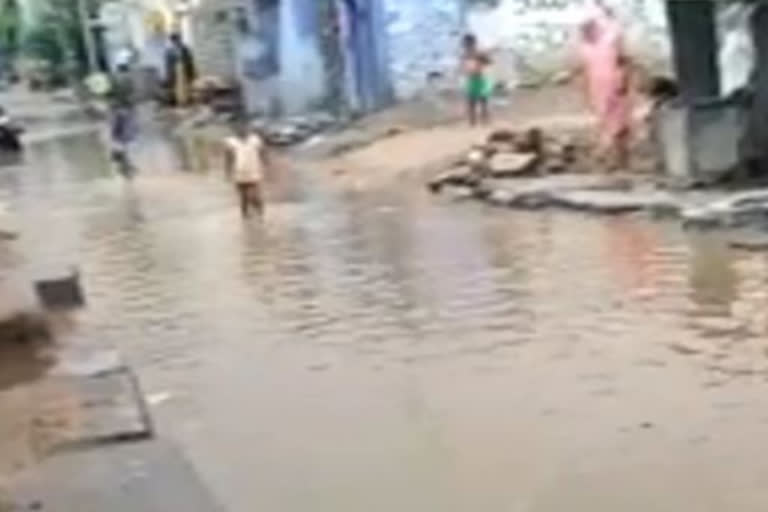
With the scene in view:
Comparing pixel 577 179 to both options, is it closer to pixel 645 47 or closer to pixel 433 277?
pixel 433 277

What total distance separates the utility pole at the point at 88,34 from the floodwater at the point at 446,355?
43.3 meters

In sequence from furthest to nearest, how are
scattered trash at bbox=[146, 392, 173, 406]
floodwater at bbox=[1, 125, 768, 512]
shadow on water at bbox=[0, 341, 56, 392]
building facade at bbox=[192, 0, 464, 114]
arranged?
1. building facade at bbox=[192, 0, 464, 114]
2. shadow on water at bbox=[0, 341, 56, 392]
3. scattered trash at bbox=[146, 392, 173, 406]
4. floodwater at bbox=[1, 125, 768, 512]

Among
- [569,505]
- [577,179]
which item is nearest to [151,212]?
[577,179]

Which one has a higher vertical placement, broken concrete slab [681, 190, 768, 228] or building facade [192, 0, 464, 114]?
building facade [192, 0, 464, 114]

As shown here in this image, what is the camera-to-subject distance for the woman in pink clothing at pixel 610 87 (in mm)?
22531

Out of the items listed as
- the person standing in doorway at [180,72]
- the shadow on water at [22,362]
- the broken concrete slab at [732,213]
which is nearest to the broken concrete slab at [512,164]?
the broken concrete slab at [732,213]

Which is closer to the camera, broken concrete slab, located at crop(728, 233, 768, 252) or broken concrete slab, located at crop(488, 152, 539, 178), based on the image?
broken concrete slab, located at crop(728, 233, 768, 252)

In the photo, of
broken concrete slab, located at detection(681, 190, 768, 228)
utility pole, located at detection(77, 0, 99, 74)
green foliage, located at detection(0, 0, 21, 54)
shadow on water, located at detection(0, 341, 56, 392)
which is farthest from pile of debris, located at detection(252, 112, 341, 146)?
green foliage, located at detection(0, 0, 21, 54)

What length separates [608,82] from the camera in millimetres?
22734

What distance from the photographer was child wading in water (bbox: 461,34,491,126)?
2977 cm

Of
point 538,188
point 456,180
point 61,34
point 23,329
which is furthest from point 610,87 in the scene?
point 61,34

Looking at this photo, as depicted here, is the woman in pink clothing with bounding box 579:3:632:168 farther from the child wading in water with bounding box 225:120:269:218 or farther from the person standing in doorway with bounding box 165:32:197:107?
the person standing in doorway with bounding box 165:32:197:107

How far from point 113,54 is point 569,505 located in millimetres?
58159

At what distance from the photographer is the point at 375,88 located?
114 feet
